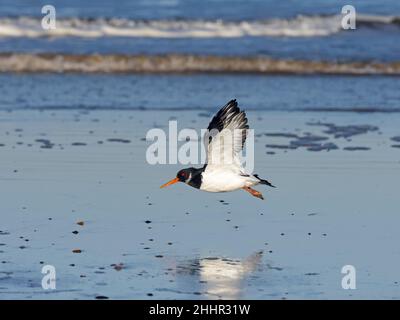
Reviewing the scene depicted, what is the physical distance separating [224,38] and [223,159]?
17727 mm

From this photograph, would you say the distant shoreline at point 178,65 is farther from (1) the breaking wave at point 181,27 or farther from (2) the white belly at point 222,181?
(2) the white belly at point 222,181

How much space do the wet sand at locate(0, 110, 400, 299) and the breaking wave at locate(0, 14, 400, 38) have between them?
44.1 feet

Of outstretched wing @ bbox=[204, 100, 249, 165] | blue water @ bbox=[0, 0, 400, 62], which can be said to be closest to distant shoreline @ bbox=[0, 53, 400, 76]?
blue water @ bbox=[0, 0, 400, 62]

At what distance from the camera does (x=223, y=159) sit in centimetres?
1059

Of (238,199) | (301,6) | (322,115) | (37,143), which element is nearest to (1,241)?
(238,199)

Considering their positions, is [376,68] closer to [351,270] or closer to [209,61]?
[209,61]

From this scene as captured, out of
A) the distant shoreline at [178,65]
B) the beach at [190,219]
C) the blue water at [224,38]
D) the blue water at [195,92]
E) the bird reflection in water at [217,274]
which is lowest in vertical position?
the bird reflection in water at [217,274]

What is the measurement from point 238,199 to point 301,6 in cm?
2340

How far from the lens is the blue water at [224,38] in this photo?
81.7 ft

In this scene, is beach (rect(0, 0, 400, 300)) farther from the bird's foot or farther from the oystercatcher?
the oystercatcher

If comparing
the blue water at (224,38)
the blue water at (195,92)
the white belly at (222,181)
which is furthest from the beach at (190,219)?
the blue water at (224,38)

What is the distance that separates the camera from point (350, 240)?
9.65 metres

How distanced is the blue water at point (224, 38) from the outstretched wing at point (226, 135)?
13.3m

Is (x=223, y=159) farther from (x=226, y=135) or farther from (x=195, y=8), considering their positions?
(x=195, y=8)
